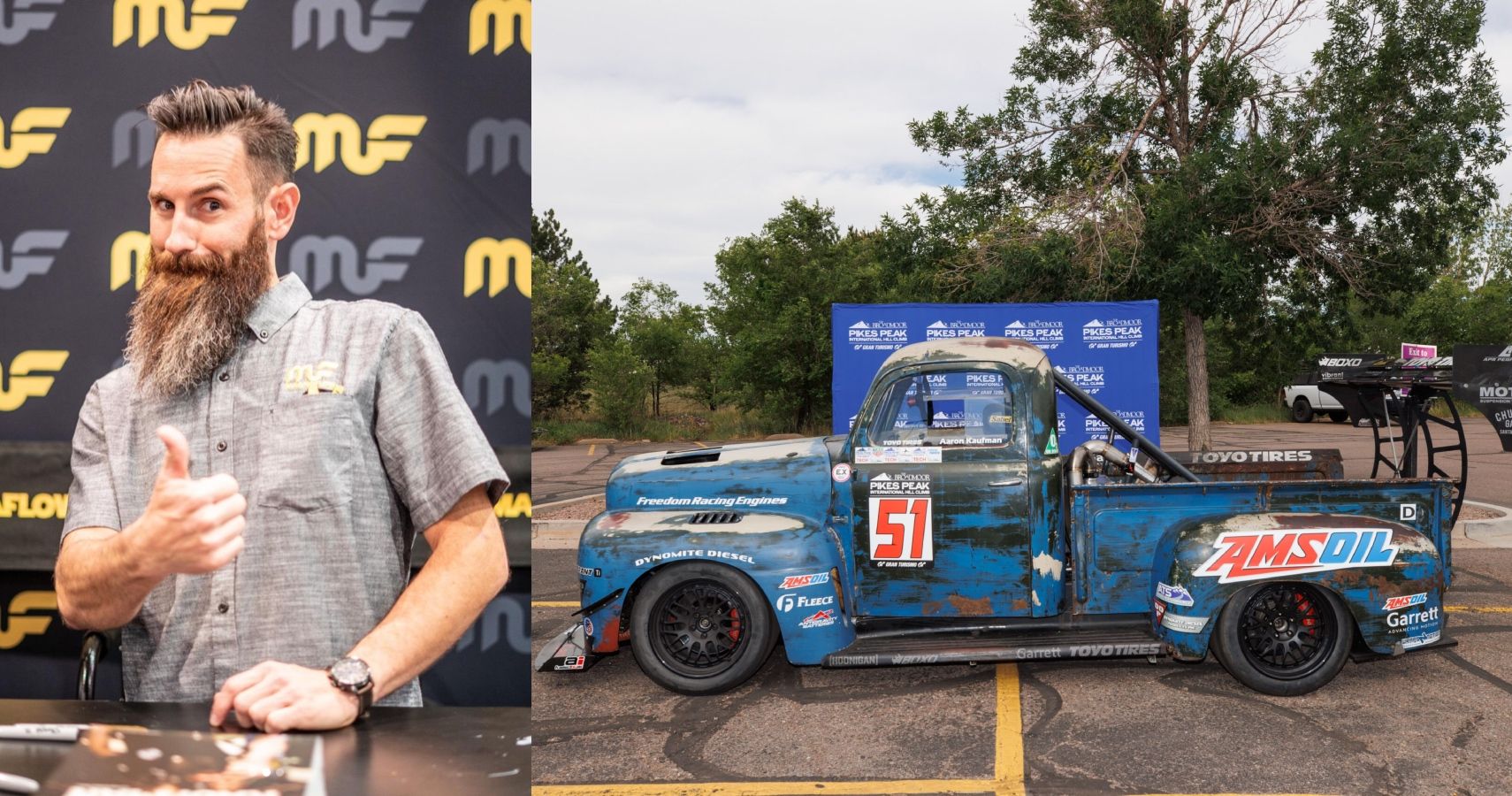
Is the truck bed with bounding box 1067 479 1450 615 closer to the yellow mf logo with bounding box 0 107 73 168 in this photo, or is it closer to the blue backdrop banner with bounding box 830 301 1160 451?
the blue backdrop banner with bounding box 830 301 1160 451

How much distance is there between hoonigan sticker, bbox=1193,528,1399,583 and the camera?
17.3ft

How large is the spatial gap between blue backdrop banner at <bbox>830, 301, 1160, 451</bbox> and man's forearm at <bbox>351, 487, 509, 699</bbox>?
322 inches

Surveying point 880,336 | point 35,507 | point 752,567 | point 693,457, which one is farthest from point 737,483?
point 880,336

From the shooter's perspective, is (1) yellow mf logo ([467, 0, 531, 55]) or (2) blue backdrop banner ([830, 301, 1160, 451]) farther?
(2) blue backdrop banner ([830, 301, 1160, 451])

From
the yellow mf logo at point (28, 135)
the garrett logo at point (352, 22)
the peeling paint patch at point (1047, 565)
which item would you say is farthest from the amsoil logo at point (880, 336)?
the yellow mf logo at point (28, 135)

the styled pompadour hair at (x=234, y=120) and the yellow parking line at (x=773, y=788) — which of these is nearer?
the styled pompadour hair at (x=234, y=120)

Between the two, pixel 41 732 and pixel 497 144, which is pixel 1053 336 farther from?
pixel 41 732

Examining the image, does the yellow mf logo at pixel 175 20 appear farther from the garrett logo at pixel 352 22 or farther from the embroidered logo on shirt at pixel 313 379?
the embroidered logo on shirt at pixel 313 379

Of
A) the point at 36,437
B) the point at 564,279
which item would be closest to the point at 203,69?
the point at 36,437

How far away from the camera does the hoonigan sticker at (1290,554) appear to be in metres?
5.27

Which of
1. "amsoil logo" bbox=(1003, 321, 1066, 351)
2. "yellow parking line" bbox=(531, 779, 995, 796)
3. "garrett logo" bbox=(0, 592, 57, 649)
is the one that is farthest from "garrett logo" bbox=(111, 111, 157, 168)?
"amsoil logo" bbox=(1003, 321, 1066, 351)

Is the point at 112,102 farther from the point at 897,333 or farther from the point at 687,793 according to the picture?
the point at 897,333

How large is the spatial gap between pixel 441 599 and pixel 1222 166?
12070 mm

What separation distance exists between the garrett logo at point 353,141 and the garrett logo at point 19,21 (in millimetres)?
647
